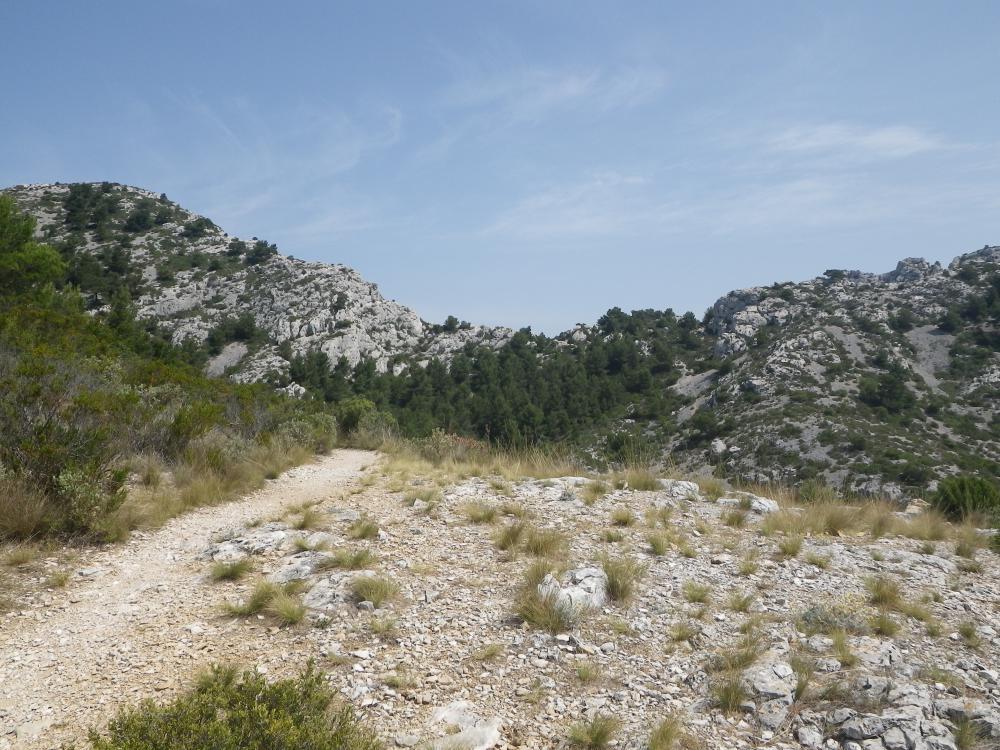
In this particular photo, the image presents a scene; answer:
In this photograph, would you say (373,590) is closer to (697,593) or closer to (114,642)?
(114,642)

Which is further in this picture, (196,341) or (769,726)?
(196,341)

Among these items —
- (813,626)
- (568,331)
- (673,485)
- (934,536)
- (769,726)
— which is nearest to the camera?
(769,726)

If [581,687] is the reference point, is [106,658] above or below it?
above

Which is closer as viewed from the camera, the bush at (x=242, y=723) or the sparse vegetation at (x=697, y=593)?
the bush at (x=242, y=723)

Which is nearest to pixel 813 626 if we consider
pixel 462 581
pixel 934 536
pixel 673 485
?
pixel 462 581

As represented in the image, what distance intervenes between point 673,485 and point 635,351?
71.1 metres

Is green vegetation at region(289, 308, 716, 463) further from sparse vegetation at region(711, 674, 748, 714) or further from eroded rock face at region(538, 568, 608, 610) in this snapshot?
sparse vegetation at region(711, 674, 748, 714)

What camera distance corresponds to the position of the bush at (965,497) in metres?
9.97

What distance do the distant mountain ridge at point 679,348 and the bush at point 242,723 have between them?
41.7m

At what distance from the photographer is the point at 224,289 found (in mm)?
65625

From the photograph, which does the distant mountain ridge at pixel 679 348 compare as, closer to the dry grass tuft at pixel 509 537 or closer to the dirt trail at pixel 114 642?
Answer: the dry grass tuft at pixel 509 537

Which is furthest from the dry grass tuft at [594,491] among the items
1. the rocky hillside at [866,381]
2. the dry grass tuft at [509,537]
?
the rocky hillside at [866,381]

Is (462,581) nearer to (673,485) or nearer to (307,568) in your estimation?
(307,568)

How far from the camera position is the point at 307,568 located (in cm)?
627
